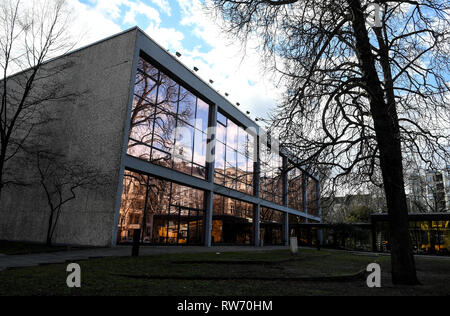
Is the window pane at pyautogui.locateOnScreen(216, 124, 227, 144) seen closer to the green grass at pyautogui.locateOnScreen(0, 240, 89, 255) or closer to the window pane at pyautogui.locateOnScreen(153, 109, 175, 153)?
the window pane at pyautogui.locateOnScreen(153, 109, 175, 153)

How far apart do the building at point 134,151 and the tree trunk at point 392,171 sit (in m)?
5.26

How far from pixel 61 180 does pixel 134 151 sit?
452 centimetres

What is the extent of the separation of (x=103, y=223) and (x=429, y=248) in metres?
29.4

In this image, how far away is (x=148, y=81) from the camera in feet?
54.7

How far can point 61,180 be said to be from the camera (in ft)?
51.9

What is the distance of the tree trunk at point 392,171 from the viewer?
7051mm

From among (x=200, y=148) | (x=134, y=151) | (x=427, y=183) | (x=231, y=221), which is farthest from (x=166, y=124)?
(x=427, y=183)

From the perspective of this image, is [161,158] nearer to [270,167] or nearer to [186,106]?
[186,106]

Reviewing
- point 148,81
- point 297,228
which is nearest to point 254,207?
point 297,228

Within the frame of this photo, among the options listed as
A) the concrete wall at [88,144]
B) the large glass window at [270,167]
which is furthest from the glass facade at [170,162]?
the large glass window at [270,167]

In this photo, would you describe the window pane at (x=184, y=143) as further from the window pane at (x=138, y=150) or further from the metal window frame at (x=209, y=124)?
the window pane at (x=138, y=150)
